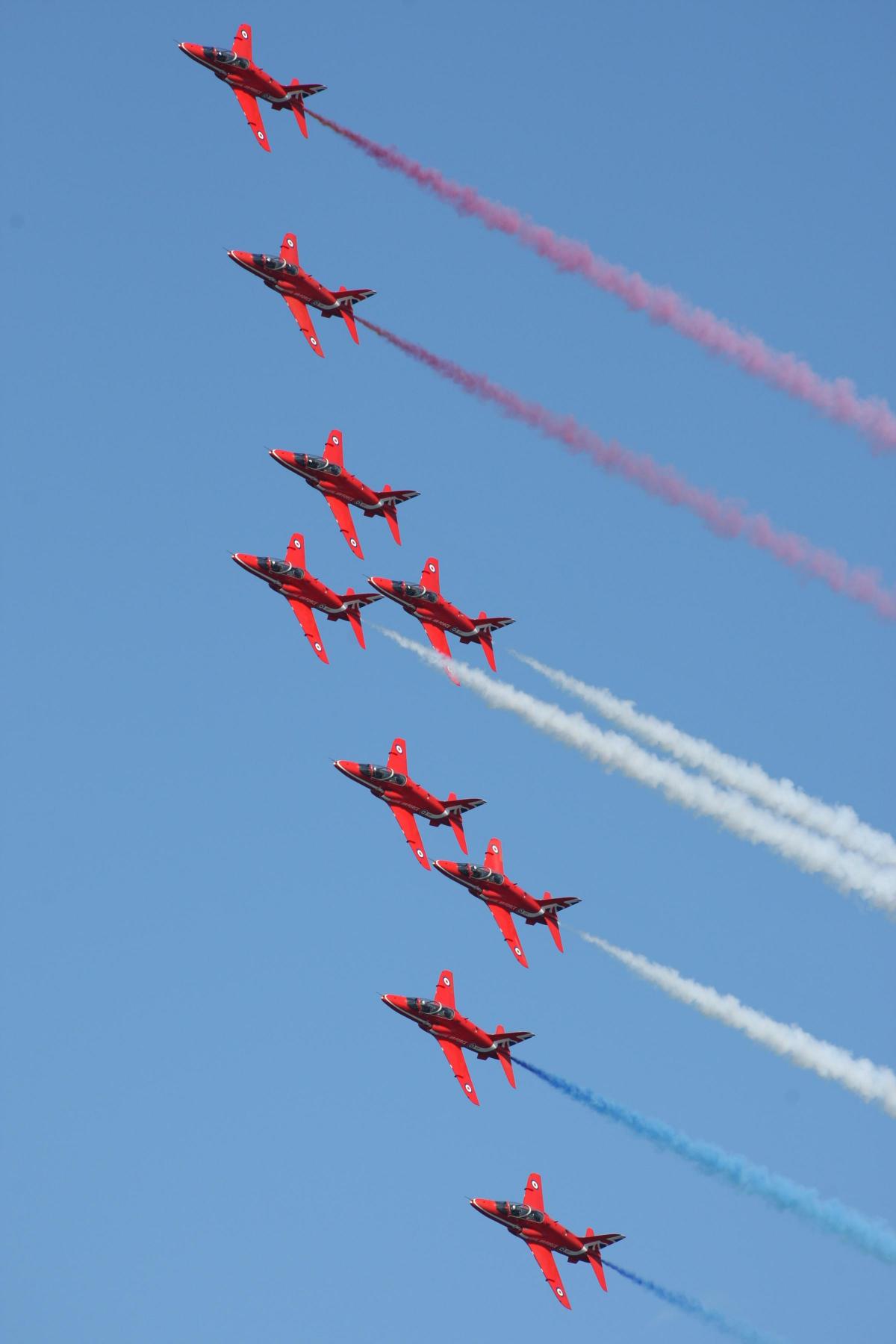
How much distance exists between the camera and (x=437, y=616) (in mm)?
110688

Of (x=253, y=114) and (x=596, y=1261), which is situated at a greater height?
(x=253, y=114)

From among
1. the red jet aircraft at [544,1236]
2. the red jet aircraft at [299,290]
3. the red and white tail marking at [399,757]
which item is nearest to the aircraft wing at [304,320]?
the red jet aircraft at [299,290]

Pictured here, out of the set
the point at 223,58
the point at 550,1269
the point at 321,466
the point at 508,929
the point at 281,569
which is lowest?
Result: the point at 550,1269

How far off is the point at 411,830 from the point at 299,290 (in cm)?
2159

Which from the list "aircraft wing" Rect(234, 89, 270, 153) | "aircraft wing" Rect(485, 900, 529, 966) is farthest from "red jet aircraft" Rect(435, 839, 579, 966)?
"aircraft wing" Rect(234, 89, 270, 153)

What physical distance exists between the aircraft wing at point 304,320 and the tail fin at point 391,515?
6331 millimetres

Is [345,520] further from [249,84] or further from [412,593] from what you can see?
[249,84]

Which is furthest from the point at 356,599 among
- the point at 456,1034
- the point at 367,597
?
the point at 456,1034

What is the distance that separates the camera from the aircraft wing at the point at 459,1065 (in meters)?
105

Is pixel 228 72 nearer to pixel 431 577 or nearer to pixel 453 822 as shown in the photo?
pixel 431 577

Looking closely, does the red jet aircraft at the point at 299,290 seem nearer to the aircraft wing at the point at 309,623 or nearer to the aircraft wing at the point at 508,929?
the aircraft wing at the point at 309,623

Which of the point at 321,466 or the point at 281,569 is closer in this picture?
the point at 281,569

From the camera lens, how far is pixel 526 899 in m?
110

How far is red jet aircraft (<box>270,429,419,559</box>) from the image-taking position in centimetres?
11062
